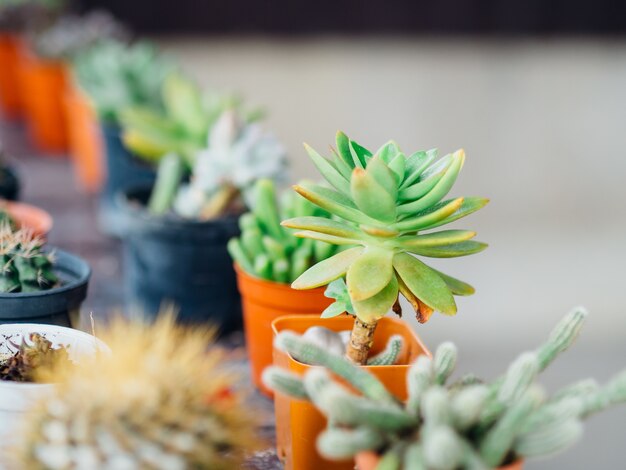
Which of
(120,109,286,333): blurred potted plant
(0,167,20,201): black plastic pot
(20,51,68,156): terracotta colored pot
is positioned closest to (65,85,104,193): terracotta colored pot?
(20,51,68,156): terracotta colored pot

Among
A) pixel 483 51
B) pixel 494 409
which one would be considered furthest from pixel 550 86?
pixel 494 409

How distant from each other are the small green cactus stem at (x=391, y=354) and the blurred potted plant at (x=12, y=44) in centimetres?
295

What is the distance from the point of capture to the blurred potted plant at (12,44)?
11.4 ft

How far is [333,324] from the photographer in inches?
38.3

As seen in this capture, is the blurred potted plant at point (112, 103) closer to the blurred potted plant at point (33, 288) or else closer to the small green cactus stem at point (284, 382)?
the blurred potted plant at point (33, 288)

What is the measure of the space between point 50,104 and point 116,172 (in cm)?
107

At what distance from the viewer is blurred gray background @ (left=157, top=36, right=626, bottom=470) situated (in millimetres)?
5406

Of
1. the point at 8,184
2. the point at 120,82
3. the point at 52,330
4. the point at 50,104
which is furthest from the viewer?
the point at 50,104

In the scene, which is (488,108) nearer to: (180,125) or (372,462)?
(180,125)

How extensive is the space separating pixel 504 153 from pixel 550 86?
0.83 metres

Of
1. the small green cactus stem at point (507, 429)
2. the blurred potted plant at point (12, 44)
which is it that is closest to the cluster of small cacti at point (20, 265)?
the small green cactus stem at point (507, 429)

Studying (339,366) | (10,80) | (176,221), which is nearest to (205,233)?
(176,221)

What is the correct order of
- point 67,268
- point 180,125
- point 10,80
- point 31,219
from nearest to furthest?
point 67,268 → point 31,219 → point 180,125 → point 10,80

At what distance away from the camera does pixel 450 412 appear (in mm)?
634
